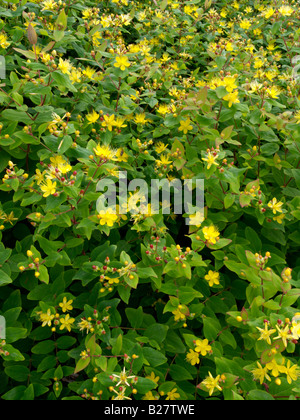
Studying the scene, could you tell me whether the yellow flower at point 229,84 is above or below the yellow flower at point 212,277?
above

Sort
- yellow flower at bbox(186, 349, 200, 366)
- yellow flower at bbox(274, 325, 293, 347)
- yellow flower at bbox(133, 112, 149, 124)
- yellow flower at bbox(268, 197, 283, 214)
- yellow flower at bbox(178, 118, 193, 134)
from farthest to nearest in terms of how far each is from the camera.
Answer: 1. yellow flower at bbox(133, 112, 149, 124)
2. yellow flower at bbox(178, 118, 193, 134)
3. yellow flower at bbox(268, 197, 283, 214)
4. yellow flower at bbox(186, 349, 200, 366)
5. yellow flower at bbox(274, 325, 293, 347)

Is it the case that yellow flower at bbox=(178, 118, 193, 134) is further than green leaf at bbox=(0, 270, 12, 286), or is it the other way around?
yellow flower at bbox=(178, 118, 193, 134)

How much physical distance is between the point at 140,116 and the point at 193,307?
3.21 feet

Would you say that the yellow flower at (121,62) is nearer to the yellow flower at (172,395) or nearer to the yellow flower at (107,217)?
the yellow flower at (107,217)

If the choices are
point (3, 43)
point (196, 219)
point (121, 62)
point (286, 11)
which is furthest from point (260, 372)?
point (286, 11)

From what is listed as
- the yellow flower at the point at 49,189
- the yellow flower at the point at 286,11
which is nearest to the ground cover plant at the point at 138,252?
the yellow flower at the point at 49,189

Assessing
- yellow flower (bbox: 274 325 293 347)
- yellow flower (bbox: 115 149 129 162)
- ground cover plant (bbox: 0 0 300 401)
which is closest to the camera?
yellow flower (bbox: 274 325 293 347)

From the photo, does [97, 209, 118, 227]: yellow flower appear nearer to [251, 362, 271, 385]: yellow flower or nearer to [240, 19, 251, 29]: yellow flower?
[251, 362, 271, 385]: yellow flower

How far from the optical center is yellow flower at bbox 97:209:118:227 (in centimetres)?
115

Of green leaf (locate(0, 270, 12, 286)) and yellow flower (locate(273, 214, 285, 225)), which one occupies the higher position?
yellow flower (locate(273, 214, 285, 225))

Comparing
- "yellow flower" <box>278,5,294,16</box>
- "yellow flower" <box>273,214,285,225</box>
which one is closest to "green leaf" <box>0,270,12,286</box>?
"yellow flower" <box>273,214,285,225</box>

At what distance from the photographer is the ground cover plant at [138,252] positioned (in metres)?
1.11
